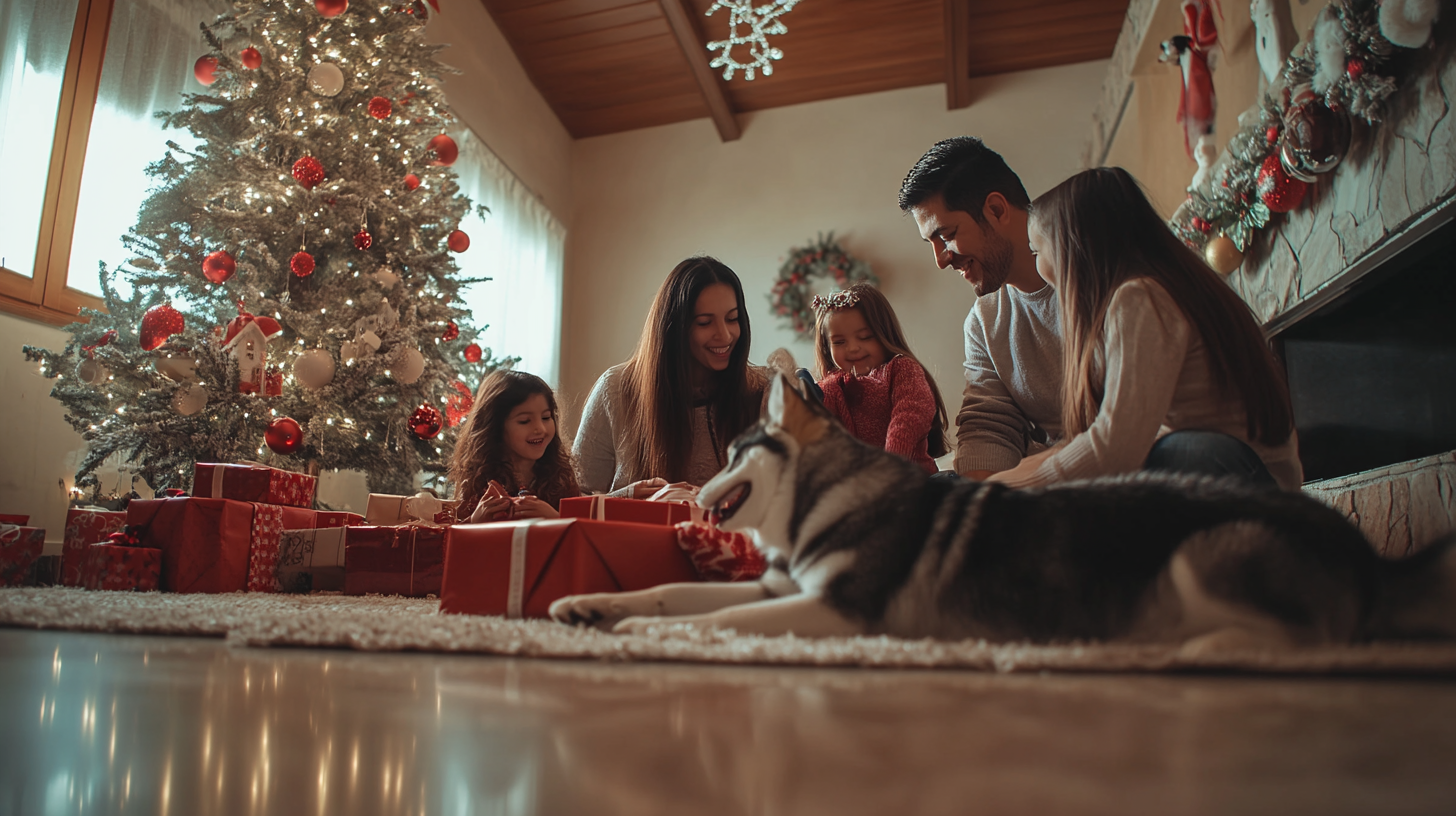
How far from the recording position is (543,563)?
3.86 ft

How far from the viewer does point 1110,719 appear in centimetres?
50

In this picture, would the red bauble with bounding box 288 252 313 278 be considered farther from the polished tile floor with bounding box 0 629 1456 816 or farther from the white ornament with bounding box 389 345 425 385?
the polished tile floor with bounding box 0 629 1456 816

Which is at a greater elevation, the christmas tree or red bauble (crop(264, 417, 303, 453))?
the christmas tree

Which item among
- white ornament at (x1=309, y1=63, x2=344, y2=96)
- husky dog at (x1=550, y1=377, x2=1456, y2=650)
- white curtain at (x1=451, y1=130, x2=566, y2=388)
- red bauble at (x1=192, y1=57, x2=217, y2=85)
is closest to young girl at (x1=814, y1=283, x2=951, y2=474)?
husky dog at (x1=550, y1=377, x2=1456, y2=650)

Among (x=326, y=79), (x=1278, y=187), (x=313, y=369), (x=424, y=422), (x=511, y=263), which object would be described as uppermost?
(x=511, y=263)

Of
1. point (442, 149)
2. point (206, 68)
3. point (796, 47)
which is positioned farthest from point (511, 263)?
point (206, 68)

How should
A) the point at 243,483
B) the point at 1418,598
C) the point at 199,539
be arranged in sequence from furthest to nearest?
the point at 243,483 → the point at 199,539 → the point at 1418,598

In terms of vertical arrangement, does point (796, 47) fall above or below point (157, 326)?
above

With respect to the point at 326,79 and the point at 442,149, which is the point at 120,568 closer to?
the point at 326,79

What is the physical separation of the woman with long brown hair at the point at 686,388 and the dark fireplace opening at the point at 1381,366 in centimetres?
150

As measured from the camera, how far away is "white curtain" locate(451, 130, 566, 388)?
477 cm

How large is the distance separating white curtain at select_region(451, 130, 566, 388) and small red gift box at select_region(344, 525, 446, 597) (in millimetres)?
2512

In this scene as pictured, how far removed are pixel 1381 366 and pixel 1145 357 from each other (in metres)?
1.25

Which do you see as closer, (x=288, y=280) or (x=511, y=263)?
(x=288, y=280)
